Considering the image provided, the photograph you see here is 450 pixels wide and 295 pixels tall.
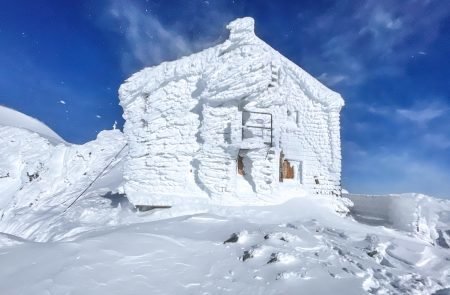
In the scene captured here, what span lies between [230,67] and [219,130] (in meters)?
2.34

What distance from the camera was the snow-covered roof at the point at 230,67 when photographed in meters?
11.5

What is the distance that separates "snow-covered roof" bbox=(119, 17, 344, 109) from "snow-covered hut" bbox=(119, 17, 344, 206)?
4cm

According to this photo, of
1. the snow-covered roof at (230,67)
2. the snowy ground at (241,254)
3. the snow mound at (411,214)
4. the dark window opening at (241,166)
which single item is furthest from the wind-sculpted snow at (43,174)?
the snow mound at (411,214)

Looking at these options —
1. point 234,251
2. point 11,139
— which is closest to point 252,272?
point 234,251

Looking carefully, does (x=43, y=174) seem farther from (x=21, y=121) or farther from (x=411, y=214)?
(x=411, y=214)

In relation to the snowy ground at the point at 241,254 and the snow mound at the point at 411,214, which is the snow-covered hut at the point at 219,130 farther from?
the snow mound at the point at 411,214

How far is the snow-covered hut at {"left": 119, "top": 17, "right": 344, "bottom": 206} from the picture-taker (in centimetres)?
1152

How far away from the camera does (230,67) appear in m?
11.7

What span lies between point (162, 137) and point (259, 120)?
3.80m

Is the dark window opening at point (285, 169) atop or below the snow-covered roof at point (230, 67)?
below

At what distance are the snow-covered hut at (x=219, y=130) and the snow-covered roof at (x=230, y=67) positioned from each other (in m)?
0.04

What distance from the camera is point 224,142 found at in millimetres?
11680

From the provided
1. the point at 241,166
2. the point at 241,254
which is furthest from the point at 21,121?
the point at 241,254

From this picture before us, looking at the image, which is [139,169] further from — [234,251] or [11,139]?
[11,139]
